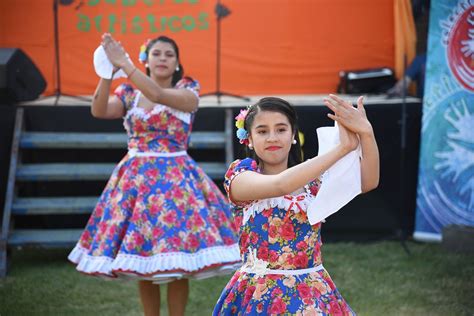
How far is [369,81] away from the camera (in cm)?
830

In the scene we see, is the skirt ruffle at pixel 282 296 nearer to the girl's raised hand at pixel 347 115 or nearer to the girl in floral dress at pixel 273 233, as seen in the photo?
the girl in floral dress at pixel 273 233

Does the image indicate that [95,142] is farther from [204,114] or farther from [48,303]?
[48,303]

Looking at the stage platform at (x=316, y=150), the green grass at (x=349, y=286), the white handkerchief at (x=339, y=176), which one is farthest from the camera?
the stage platform at (x=316, y=150)

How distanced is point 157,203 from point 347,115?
Answer: 2215 millimetres

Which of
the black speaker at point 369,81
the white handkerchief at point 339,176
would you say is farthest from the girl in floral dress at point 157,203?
the black speaker at point 369,81

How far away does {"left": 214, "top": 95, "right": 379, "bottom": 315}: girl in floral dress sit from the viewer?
2754 mm

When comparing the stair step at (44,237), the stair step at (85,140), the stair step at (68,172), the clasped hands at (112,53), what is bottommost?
the stair step at (44,237)

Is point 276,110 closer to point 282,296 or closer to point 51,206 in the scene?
point 282,296

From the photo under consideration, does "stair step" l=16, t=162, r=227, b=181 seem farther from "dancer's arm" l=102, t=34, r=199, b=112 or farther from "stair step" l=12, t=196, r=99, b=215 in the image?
"dancer's arm" l=102, t=34, r=199, b=112

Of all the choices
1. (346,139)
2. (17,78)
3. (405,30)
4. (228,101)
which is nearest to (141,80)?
(346,139)

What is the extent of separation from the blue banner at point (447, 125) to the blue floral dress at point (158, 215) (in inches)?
92.5

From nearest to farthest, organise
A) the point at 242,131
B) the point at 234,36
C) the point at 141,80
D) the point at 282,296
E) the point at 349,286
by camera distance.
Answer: the point at 282,296, the point at 242,131, the point at 141,80, the point at 349,286, the point at 234,36

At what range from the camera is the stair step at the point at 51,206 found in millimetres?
6297

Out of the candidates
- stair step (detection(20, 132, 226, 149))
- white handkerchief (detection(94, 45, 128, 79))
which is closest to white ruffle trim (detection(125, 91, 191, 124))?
white handkerchief (detection(94, 45, 128, 79))
